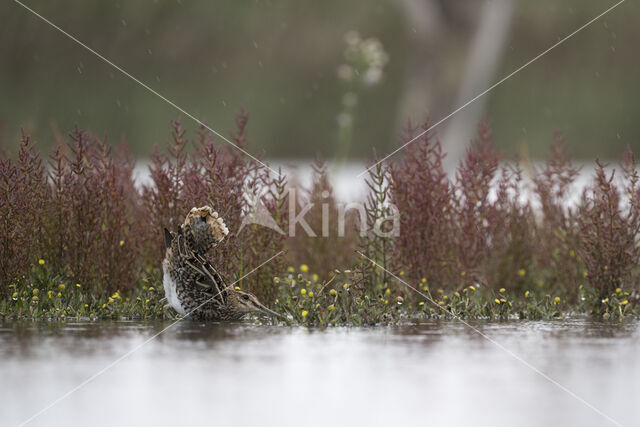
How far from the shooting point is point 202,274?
23.1ft

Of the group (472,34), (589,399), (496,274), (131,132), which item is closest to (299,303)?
(496,274)

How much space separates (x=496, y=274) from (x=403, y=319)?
1436 millimetres

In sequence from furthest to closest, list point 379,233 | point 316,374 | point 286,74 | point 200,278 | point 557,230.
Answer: point 286,74
point 557,230
point 379,233
point 200,278
point 316,374

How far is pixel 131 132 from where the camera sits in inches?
1173

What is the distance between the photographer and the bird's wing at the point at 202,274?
275 inches

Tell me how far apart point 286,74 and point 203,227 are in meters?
27.9

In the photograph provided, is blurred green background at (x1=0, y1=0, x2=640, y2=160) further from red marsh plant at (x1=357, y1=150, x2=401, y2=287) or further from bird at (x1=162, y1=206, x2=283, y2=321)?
bird at (x1=162, y1=206, x2=283, y2=321)

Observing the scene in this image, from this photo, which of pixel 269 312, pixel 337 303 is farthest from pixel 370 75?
pixel 269 312

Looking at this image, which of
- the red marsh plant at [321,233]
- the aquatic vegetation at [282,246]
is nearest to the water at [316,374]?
the aquatic vegetation at [282,246]

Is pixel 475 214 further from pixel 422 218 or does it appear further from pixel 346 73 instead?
pixel 346 73

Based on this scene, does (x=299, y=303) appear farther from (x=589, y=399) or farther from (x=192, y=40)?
(x=192, y=40)

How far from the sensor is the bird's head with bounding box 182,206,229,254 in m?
6.91

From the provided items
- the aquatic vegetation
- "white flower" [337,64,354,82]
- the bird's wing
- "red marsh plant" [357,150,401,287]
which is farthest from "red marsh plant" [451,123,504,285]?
"white flower" [337,64,354,82]

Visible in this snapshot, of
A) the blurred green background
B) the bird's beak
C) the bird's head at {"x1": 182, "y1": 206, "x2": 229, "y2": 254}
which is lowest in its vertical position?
the bird's beak
